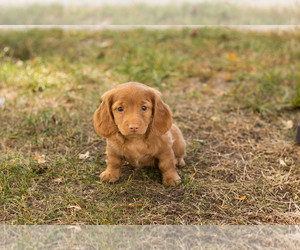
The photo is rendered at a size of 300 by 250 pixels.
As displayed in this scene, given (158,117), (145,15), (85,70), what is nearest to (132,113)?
(158,117)

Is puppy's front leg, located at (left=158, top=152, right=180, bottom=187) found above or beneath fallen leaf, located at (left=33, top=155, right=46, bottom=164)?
above

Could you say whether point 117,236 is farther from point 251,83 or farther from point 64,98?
point 251,83

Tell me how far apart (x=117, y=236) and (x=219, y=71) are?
360 cm

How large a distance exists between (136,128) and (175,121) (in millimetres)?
1584

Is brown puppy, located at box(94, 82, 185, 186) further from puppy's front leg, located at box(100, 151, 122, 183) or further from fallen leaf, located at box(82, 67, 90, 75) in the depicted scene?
fallen leaf, located at box(82, 67, 90, 75)

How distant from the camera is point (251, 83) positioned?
441cm

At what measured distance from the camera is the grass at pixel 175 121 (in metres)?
2.33

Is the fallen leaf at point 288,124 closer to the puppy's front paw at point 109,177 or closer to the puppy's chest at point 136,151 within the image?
the puppy's chest at point 136,151

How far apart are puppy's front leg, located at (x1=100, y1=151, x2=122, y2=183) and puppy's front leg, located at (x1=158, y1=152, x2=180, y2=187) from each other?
34 centimetres

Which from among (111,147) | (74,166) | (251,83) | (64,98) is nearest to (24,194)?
(74,166)

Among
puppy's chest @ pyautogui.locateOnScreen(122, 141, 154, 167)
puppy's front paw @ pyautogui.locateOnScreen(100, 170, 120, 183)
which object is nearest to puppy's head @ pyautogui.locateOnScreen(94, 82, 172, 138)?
puppy's chest @ pyautogui.locateOnScreen(122, 141, 154, 167)

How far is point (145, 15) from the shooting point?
6.75 meters

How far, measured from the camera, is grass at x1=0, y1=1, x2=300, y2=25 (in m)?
6.63

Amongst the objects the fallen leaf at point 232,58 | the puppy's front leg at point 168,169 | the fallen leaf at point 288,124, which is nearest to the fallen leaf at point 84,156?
the puppy's front leg at point 168,169
